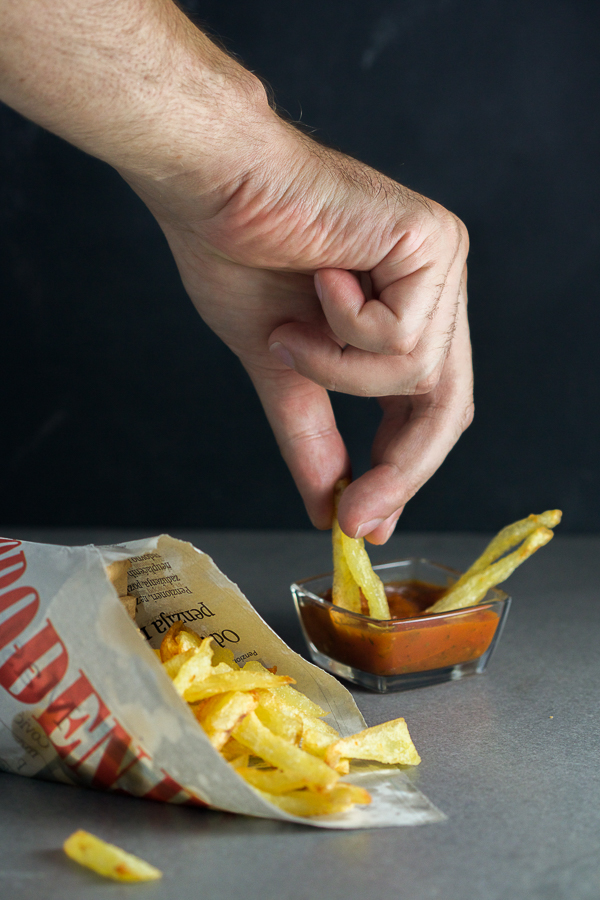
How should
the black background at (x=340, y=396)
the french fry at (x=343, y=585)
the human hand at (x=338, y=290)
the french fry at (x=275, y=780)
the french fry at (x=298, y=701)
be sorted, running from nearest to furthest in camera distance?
the french fry at (x=275, y=780), the french fry at (x=298, y=701), the human hand at (x=338, y=290), the french fry at (x=343, y=585), the black background at (x=340, y=396)

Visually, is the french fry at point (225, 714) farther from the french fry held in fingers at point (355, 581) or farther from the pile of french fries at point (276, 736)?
the french fry held in fingers at point (355, 581)

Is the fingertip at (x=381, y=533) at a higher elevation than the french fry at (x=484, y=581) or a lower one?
lower

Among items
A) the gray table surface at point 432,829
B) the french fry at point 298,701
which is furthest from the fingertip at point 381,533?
the french fry at point 298,701

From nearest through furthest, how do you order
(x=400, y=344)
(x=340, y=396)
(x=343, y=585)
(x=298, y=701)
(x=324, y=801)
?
(x=324, y=801)
(x=298, y=701)
(x=400, y=344)
(x=343, y=585)
(x=340, y=396)

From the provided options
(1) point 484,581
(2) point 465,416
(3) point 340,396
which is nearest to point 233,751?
(1) point 484,581

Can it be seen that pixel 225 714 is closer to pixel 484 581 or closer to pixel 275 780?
pixel 275 780

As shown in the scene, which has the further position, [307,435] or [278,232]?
[307,435]

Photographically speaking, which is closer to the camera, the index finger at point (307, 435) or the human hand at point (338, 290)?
the human hand at point (338, 290)
